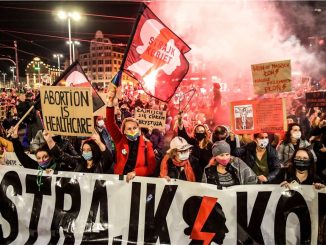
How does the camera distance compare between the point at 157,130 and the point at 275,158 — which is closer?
the point at 275,158

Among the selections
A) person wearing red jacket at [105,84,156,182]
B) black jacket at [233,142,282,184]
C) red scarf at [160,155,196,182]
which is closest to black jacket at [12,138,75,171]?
person wearing red jacket at [105,84,156,182]

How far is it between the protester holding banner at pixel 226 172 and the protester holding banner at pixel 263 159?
385 mm

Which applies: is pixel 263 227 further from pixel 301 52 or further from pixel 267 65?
pixel 301 52

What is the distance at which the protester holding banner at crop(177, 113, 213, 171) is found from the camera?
498cm

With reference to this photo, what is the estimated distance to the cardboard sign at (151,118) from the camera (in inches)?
241

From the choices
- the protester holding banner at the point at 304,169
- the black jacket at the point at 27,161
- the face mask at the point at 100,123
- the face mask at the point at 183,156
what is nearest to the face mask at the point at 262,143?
the protester holding banner at the point at 304,169

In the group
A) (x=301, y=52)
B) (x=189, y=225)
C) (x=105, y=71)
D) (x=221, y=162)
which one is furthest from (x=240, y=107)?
(x=105, y=71)

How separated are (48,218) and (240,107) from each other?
2686 millimetres

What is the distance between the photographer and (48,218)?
13.6 ft

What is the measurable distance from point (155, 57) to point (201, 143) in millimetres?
1380

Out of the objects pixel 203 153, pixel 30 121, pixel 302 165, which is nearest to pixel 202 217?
pixel 302 165

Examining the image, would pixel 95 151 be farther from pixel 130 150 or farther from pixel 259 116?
pixel 259 116

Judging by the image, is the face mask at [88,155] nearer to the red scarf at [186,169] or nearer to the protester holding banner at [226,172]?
the red scarf at [186,169]

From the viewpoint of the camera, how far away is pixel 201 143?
530cm
